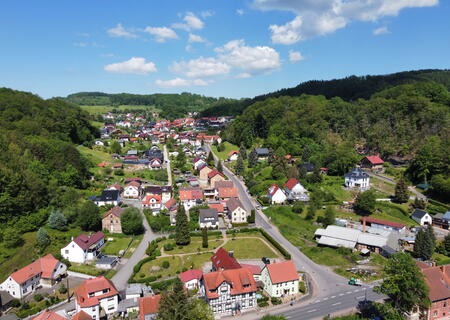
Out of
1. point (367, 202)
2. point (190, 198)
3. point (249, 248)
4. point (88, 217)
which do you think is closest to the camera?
point (249, 248)

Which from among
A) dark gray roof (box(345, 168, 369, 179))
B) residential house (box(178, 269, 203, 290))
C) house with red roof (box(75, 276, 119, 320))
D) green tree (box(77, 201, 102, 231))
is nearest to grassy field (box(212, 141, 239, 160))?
dark gray roof (box(345, 168, 369, 179))

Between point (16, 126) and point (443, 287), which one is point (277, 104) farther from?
point (443, 287)

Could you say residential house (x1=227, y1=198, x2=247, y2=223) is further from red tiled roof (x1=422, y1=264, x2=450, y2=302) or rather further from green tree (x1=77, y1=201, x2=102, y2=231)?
red tiled roof (x1=422, y1=264, x2=450, y2=302)

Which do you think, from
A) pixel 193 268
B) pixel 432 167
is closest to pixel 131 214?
pixel 193 268

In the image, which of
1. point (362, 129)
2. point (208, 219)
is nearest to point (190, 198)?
point (208, 219)

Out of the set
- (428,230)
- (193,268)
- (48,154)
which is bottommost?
(193,268)

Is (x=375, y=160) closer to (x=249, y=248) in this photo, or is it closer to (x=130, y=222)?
(x=249, y=248)
